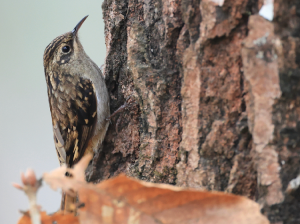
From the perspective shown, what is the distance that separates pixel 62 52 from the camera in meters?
4.02

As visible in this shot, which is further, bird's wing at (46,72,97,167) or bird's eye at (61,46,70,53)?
bird's eye at (61,46,70,53)

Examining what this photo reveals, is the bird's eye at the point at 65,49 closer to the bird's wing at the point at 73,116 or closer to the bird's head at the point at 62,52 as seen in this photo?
the bird's head at the point at 62,52

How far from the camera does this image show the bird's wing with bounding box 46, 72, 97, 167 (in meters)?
3.61

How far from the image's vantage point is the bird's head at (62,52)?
156 inches

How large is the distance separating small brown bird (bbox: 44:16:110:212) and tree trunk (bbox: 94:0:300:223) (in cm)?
104

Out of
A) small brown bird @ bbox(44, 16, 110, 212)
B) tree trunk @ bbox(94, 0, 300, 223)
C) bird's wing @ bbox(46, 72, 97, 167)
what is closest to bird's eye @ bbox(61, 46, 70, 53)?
small brown bird @ bbox(44, 16, 110, 212)

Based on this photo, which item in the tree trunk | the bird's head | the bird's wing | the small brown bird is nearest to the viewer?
the tree trunk

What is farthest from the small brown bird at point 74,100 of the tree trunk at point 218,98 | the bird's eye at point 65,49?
the tree trunk at point 218,98

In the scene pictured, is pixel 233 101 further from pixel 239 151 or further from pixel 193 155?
pixel 193 155

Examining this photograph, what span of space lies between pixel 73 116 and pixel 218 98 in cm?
230

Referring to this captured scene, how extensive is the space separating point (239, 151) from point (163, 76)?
69 cm

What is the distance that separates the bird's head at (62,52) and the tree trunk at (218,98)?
1720 mm

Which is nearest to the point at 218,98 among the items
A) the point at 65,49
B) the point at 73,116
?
the point at 73,116

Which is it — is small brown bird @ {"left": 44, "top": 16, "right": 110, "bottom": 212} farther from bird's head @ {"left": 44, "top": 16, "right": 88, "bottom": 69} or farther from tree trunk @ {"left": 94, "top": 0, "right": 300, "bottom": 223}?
tree trunk @ {"left": 94, "top": 0, "right": 300, "bottom": 223}
